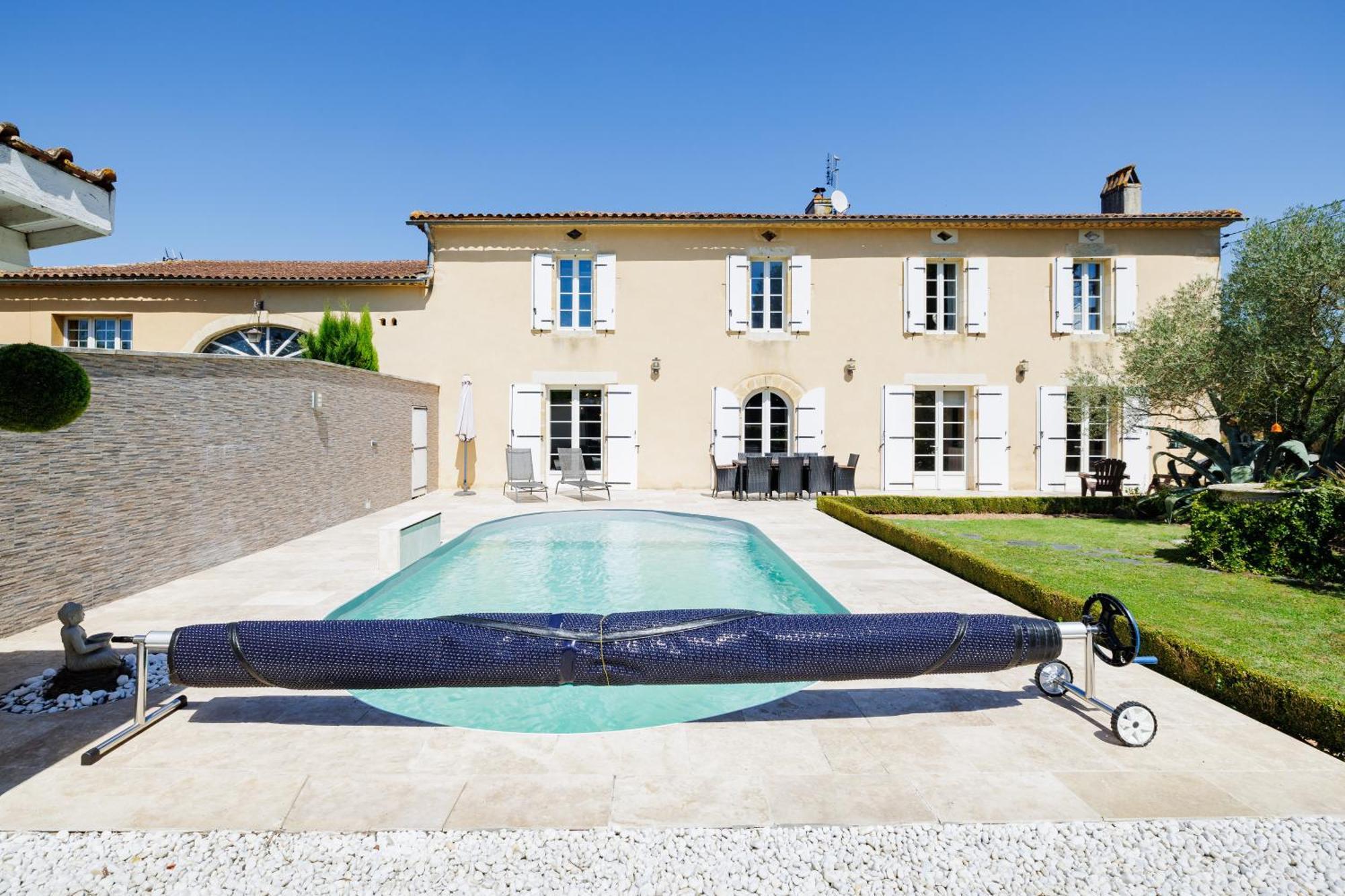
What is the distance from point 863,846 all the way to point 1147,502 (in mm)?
9630

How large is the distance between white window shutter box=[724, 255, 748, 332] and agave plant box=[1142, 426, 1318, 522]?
733 cm

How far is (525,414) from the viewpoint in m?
13.1

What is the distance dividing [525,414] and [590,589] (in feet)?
24.4

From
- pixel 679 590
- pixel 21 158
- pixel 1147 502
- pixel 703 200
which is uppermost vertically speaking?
pixel 703 200

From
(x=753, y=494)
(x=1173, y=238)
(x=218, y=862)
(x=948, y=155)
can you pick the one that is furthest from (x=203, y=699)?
(x=1173, y=238)

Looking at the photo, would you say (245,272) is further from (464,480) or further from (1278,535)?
(1278,535)

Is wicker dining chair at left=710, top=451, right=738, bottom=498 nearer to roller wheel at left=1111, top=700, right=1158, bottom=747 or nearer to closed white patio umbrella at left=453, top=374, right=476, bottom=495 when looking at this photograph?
closed white patio umbrella at left=453, top=374, right=476, bottom=495

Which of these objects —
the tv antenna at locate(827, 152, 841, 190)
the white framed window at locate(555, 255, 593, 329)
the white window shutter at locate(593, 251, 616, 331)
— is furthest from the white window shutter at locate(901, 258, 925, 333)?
the white framed window at locate(555, 255, 593, 329)

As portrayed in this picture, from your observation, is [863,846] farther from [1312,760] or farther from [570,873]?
[1312,760]

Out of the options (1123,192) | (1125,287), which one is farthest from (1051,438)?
(1123,192)

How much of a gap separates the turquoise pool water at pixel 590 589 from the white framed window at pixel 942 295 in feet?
24.6

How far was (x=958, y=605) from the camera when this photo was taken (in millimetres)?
4832

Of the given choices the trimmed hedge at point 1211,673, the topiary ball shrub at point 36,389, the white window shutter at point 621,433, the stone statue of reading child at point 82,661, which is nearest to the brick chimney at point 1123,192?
the white window shutter at point 621,433

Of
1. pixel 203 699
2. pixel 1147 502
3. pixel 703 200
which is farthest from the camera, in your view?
pixel 703 200
